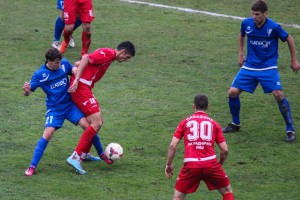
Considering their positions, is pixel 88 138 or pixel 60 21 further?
pixel 60 21

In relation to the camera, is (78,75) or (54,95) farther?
(54,95)

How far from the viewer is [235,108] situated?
12.9m

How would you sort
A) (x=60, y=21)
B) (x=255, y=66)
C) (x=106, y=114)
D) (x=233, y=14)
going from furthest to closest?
(x=233, y=14) → (x=60, y=21) → (x=106, y=114) → (x=255, y=66)

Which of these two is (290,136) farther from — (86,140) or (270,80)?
(86,140)

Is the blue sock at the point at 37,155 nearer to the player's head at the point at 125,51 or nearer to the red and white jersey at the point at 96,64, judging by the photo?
the red and white jersey at the point at 96,64

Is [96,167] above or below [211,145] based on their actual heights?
below

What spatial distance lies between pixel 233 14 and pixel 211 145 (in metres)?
11.7

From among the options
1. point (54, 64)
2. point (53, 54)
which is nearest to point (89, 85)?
point (54, 64)

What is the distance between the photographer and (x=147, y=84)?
15.5 m

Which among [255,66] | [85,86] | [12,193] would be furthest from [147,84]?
[12,193]

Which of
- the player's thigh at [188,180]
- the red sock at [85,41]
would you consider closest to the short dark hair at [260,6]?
the player's thigh at [188,180]

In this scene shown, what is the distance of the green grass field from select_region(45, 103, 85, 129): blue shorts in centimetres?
66

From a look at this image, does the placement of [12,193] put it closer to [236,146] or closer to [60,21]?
[236,146]

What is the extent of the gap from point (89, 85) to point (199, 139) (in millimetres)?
2591
